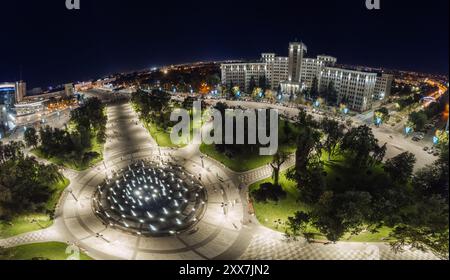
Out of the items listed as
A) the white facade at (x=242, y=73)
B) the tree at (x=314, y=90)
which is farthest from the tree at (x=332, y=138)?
the white facade at (x=242, y=73)

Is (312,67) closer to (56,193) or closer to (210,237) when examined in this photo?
(210,237)

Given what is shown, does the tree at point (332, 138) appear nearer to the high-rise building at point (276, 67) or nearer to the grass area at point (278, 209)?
the grass area at point (278, 209)

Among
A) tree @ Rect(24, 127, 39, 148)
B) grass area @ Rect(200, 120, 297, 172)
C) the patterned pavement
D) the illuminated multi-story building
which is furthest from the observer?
the illuminated multi-story building

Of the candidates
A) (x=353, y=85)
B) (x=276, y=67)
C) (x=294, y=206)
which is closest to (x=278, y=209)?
(x=294, y=206)

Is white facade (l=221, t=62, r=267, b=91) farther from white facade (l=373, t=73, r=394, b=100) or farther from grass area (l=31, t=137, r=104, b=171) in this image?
grass area (l=31, t=137, r=104, b=171)

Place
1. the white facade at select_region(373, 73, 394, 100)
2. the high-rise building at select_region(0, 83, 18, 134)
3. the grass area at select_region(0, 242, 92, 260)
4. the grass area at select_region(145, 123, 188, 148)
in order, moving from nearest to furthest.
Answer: the grass area at select_region(0, 242, 92, 260), the grass area at select_region(145, 123, 188, 148), the high-rise building at select_region(0, 83, 18, 134), the white facade at select_region(373, 73, 394, 100)

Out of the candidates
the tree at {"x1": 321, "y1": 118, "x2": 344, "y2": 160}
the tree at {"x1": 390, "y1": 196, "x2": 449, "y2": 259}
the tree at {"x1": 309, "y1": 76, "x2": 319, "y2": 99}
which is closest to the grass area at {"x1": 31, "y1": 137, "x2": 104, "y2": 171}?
the tree at {"x1": 321, "y1": 118, "x2": 344, "y2": 160}

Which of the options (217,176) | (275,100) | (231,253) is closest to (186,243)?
(231,253)
